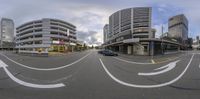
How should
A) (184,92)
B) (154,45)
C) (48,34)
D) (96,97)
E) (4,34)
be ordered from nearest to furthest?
(96,97) < (184,92) < (154,45) < (48,34) < (4,34)

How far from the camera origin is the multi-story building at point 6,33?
147625 millimetres

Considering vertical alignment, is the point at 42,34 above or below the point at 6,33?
below

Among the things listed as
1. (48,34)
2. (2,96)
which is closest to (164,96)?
(2,96)

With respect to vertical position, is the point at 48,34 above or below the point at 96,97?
above

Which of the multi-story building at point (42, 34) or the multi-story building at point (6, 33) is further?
the multi-story building at point (6, 33)

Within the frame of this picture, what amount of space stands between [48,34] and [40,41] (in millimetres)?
6638

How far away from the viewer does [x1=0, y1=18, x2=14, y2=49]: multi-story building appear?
148 metres

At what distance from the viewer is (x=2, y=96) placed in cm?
526

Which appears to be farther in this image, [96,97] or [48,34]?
[48,34]

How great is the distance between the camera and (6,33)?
162m

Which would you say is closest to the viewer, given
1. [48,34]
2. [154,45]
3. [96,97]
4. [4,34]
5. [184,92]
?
[96,97]

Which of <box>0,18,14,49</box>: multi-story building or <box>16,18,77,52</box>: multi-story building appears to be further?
<box>0,18,14,49</box>: multi-story building

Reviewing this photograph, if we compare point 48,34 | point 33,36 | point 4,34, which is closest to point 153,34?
point 48,34

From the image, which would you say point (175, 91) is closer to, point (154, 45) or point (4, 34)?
point (154, 45)
